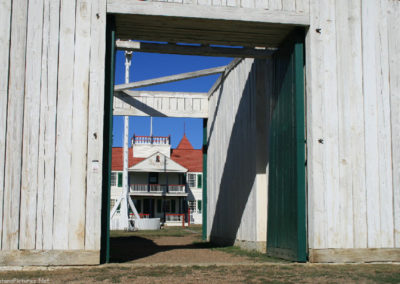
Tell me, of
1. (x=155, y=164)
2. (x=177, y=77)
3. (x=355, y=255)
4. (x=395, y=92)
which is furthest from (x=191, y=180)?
(x=355, y=255)

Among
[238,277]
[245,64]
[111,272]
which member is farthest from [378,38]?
[111,272]

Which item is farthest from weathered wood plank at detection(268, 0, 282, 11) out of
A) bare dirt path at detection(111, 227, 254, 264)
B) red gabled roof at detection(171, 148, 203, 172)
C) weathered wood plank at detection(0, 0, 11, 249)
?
red gabled roof at detection(171, 148, 203, 172)

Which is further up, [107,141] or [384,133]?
[384,133]

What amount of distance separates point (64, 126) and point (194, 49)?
352cm

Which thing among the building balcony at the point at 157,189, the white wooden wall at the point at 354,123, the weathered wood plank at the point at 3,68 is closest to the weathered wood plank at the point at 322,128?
the white wooden wall at the point at 354,123

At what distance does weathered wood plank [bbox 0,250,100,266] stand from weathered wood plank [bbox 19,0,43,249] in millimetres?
138

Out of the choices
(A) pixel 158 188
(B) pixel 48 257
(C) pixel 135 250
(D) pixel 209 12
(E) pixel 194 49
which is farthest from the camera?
(A) pixel 158 188

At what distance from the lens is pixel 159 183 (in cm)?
4206

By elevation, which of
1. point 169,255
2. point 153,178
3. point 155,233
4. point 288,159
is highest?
point 288,159

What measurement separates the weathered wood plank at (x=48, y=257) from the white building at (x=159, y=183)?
3116 cm

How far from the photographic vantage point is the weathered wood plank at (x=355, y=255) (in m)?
8.34

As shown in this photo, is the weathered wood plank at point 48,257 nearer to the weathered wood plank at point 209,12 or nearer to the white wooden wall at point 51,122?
the white wooden wall at point 51,122

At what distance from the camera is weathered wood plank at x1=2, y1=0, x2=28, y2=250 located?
7707 millimetres

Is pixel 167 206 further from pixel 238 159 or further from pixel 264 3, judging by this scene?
pixel 264 3
